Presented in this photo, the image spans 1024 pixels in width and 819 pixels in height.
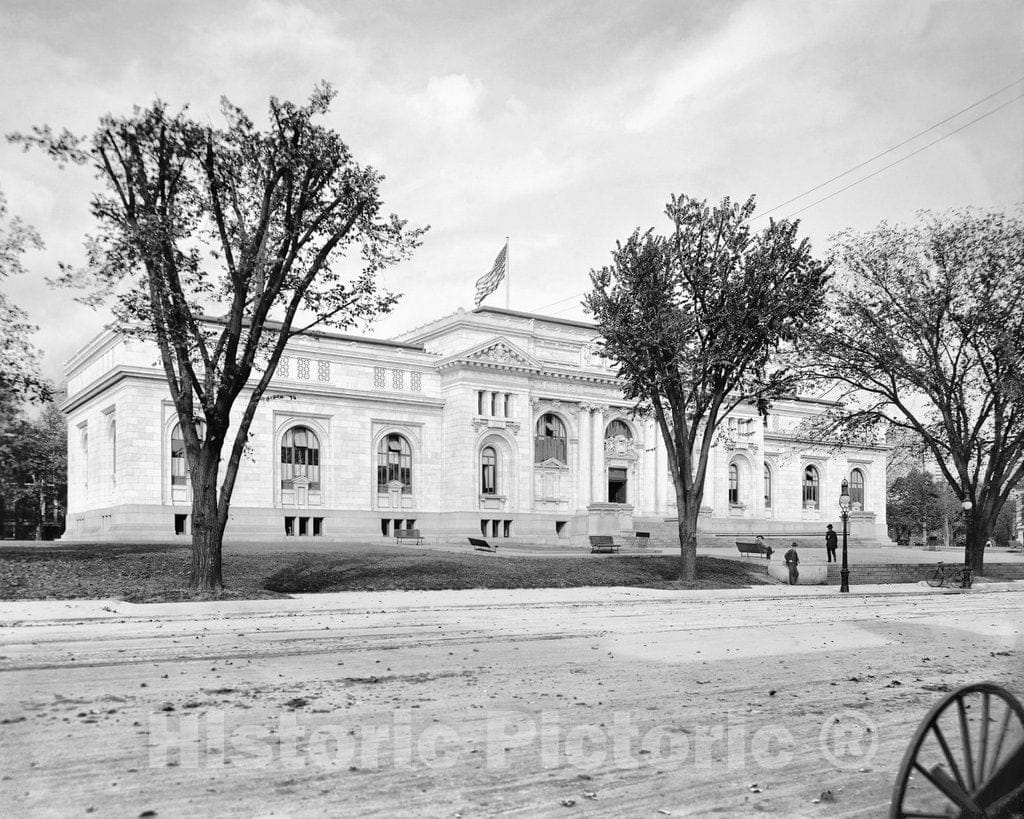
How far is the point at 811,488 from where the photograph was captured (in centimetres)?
7919

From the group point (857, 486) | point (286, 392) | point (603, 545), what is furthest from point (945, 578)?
point (857, 486)

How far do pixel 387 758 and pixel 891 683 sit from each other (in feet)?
20.5

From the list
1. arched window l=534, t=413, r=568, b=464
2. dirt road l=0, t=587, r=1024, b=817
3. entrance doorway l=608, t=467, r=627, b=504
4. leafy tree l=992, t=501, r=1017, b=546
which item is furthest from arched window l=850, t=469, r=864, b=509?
dirt road l=0, t=587, r=1024, b=817

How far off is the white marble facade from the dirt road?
34.4 metres

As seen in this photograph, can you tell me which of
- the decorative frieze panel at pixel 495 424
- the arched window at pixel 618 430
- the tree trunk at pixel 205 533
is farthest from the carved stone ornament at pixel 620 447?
the tree trunk at pixel 205 533

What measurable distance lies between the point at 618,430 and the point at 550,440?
20.9 ft

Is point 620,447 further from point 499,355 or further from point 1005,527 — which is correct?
point 1005,527

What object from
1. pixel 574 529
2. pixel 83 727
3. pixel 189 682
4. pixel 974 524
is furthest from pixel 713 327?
pixel 574 529

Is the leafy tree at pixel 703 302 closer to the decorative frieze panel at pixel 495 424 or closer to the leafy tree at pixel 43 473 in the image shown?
the decorative frieze panel at pixel 495 424

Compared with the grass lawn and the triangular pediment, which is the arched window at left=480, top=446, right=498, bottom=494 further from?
the grass lawn

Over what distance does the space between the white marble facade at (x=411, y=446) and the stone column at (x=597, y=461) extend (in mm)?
97

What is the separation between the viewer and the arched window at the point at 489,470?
196 feet

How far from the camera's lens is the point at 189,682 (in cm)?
952

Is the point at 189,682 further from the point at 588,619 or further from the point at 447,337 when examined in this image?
the point at 447,337
